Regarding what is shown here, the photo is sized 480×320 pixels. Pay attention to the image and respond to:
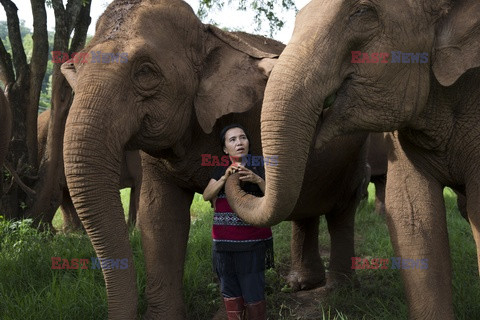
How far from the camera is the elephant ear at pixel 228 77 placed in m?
3.78

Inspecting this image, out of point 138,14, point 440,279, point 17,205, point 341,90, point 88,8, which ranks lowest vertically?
point 440,279

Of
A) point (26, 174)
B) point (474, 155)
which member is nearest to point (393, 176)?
point (474, 155)

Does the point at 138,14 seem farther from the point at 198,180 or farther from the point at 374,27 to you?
the point at 374,27

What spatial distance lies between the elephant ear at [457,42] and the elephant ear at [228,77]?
1050 mm

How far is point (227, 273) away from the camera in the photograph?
12.3ft

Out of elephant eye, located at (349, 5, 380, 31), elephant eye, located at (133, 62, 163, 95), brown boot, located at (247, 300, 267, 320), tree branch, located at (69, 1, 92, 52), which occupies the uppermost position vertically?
tree branch, located at (69, 1, 92, 52)

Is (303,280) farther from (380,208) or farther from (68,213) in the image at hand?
(68,213)

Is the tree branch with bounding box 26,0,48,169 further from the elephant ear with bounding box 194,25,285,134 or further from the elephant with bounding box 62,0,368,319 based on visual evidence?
the elephant ear with bounding box 194,25,285,134

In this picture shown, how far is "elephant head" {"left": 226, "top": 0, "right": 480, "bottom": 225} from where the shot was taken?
2857 mm

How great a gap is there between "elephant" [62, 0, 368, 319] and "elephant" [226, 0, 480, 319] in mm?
230

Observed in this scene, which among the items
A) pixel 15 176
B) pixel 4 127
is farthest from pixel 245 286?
pixel 15 176

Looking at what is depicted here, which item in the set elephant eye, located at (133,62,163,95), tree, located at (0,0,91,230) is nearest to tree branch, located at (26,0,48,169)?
tree, located at (0,0,91,230)

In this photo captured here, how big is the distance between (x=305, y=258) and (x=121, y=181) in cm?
392

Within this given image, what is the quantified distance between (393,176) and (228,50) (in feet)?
4.09
